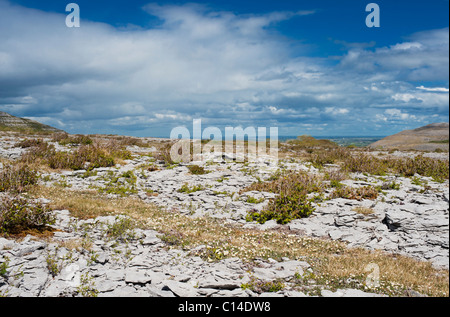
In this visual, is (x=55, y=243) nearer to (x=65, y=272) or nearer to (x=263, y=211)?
(x=65, y=272)

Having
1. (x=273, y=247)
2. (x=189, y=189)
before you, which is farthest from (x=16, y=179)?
(x=273, y=247)

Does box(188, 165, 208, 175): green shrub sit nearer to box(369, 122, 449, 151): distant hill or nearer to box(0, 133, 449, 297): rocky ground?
box(0, 133, 449, 297): rocky ground

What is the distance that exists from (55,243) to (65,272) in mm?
1713

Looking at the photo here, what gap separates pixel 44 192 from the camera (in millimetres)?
13531

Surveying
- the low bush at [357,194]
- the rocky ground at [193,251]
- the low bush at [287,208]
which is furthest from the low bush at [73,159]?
the low bush at [357,194]

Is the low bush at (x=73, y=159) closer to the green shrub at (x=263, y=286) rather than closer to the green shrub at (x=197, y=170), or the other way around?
the green shrub at (x=197, y=170)

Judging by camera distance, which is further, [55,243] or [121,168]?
[121,168]

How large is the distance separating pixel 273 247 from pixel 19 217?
7.85m

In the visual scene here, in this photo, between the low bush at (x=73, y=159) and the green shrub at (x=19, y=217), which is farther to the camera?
the low bush at (x=73, y=159)

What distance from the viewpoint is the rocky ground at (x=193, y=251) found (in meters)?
6.26

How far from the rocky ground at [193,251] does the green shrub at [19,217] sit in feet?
2.05
